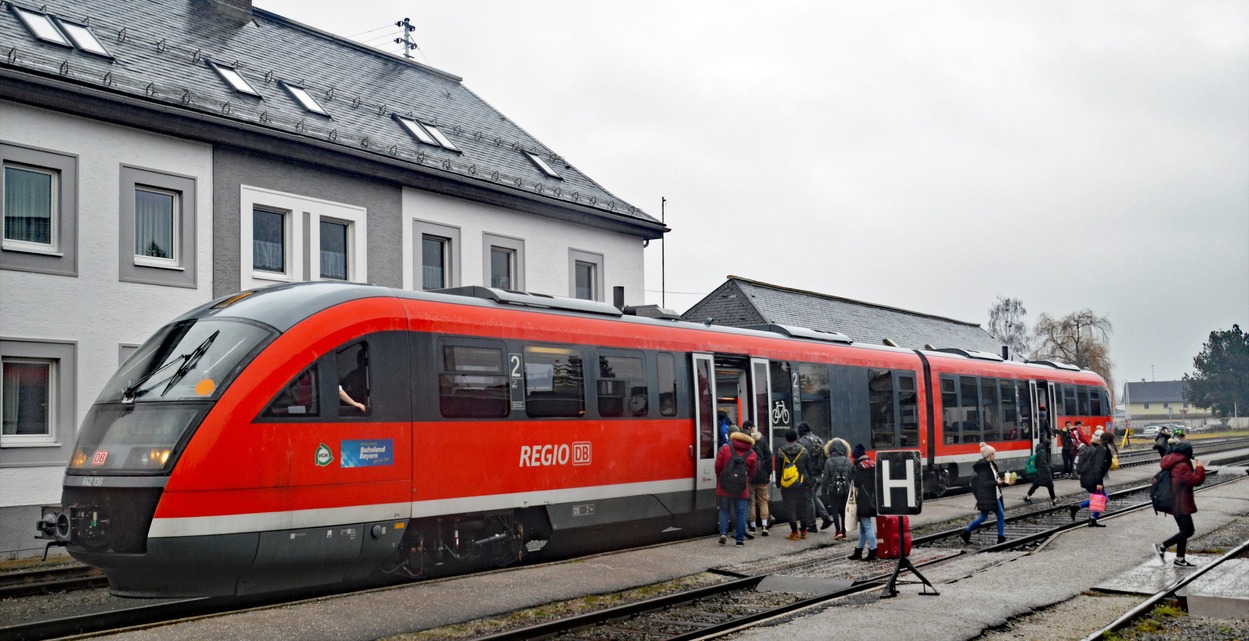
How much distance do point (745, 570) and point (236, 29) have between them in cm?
1724

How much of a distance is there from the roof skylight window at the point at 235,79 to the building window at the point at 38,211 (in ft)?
13.6

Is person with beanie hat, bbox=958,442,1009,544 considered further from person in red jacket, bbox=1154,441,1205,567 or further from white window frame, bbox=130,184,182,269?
white window frame, bbox=130,184,182,269

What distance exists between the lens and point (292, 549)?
10234mm

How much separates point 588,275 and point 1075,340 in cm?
6104

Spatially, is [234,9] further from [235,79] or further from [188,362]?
[188,362]

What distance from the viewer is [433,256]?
23.4 m

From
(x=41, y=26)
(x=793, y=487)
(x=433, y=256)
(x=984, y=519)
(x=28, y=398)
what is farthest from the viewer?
(x=433, y=256)

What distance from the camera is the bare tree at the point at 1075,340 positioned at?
3027 inches

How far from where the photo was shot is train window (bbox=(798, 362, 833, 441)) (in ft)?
62.3

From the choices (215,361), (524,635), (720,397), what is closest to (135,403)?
(215,361)

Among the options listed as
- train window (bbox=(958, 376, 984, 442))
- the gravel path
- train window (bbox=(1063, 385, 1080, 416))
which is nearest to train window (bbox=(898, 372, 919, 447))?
train window (bbox=(958, 376, 984, 442))

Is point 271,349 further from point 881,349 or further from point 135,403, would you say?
point 881,349

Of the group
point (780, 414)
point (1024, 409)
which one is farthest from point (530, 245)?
point (1024, 409)

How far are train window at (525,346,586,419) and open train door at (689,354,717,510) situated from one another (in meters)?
2.69
